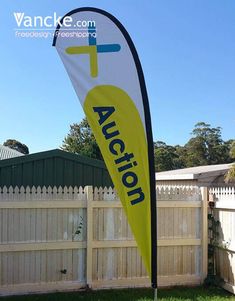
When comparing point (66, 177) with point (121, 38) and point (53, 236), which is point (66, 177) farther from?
point (121, 38)

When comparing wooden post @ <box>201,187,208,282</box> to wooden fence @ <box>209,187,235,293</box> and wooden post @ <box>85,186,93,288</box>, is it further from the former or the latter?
wooden post @ <box>85,186,93,288</box>

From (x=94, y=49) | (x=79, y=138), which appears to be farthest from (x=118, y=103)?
(x=79, y=138)

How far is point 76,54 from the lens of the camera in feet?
18.0

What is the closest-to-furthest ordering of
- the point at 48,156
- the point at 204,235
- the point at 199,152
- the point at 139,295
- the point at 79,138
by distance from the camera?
1. the point at 139,295
2. the point at 204,235
3. the point at 48,156
4. the point at 79,138
5. the point at 199,152

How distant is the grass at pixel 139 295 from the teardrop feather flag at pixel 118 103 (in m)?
1.89

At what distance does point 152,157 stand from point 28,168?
4881mm

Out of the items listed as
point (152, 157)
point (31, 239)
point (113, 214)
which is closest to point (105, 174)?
point (113, 214)

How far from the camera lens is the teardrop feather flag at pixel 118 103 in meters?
5.23

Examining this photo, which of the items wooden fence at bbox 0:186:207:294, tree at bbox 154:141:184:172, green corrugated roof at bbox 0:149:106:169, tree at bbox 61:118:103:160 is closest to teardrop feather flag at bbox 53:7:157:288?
wooden fence at bbox 0:186:207:294

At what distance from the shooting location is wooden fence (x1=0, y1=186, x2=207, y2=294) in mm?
7012

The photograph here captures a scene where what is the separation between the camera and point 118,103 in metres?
5.39

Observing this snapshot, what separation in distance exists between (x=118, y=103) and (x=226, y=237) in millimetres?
3579

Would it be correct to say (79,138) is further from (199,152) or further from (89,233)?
(89,233)

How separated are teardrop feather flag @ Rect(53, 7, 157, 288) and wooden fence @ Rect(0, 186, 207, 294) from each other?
2.14m
